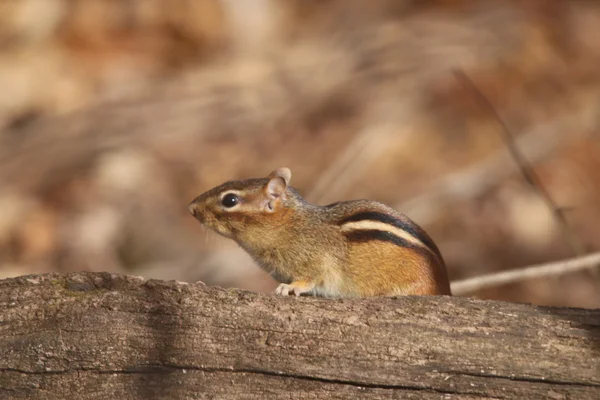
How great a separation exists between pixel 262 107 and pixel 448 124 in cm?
215

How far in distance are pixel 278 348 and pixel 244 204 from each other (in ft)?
4.29

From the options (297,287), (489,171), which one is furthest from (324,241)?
(489,171)

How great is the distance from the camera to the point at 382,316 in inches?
136

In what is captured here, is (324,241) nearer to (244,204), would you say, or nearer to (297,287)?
(297,287)

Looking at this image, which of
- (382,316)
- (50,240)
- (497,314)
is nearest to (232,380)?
(382,316)

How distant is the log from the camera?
3318mm

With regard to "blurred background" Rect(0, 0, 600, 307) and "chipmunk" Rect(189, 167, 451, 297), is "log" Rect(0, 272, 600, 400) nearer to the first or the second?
"chipmunk" Rect(189, 167, 451, 297)

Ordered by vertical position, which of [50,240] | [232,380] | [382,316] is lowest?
[232,380]

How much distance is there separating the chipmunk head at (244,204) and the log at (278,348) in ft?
3.56

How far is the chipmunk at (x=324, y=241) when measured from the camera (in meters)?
4.02

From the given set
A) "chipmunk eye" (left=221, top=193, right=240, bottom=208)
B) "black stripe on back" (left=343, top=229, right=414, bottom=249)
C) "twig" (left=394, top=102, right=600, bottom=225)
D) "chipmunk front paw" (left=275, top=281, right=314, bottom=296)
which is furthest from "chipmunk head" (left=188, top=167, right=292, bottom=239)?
"twig" (left=394, top=102, right=600, bottom=225)

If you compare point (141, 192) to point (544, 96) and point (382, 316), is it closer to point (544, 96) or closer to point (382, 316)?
point (544, 96)

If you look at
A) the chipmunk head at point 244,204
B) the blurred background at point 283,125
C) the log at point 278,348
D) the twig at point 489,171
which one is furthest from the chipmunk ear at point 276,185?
the twig at point 489,171

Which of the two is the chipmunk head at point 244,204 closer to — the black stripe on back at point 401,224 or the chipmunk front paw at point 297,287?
the chipmunk front paw at point 297,287
